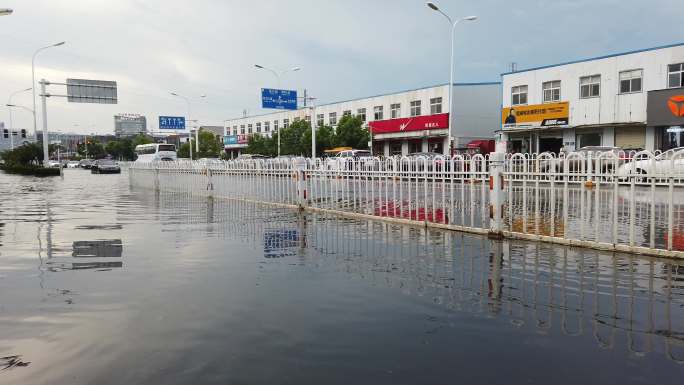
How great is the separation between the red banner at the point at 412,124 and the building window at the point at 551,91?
10314mm

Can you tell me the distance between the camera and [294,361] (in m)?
3.64

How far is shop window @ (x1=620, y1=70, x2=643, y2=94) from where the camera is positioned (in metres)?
29.3

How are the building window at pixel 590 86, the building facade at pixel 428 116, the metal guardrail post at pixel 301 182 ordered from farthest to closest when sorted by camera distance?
the building facade at pixel 428 116 < the building window at pixel 590 86 < the metal guardrail post at pixel 301 182

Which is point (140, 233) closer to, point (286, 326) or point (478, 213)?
point (286, 326)

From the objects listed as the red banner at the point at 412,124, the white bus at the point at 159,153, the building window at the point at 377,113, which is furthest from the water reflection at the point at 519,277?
the white bus at the point at 159,153

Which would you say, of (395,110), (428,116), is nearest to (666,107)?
(428,116)

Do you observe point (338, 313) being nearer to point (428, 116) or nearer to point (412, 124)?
point (428, 116)

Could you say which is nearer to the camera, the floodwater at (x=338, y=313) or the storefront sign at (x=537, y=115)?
the floodwater at (x=338, y=313)

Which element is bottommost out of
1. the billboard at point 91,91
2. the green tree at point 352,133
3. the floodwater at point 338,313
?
the floodwater at point 338,313

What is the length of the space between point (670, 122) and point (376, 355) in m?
30.4

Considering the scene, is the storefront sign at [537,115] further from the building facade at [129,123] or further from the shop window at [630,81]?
the building facade at [129,123]

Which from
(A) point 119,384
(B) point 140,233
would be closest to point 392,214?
(B) point 140,233

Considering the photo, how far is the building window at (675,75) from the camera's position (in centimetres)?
2761

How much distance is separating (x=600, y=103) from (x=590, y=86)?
141 centimetres
